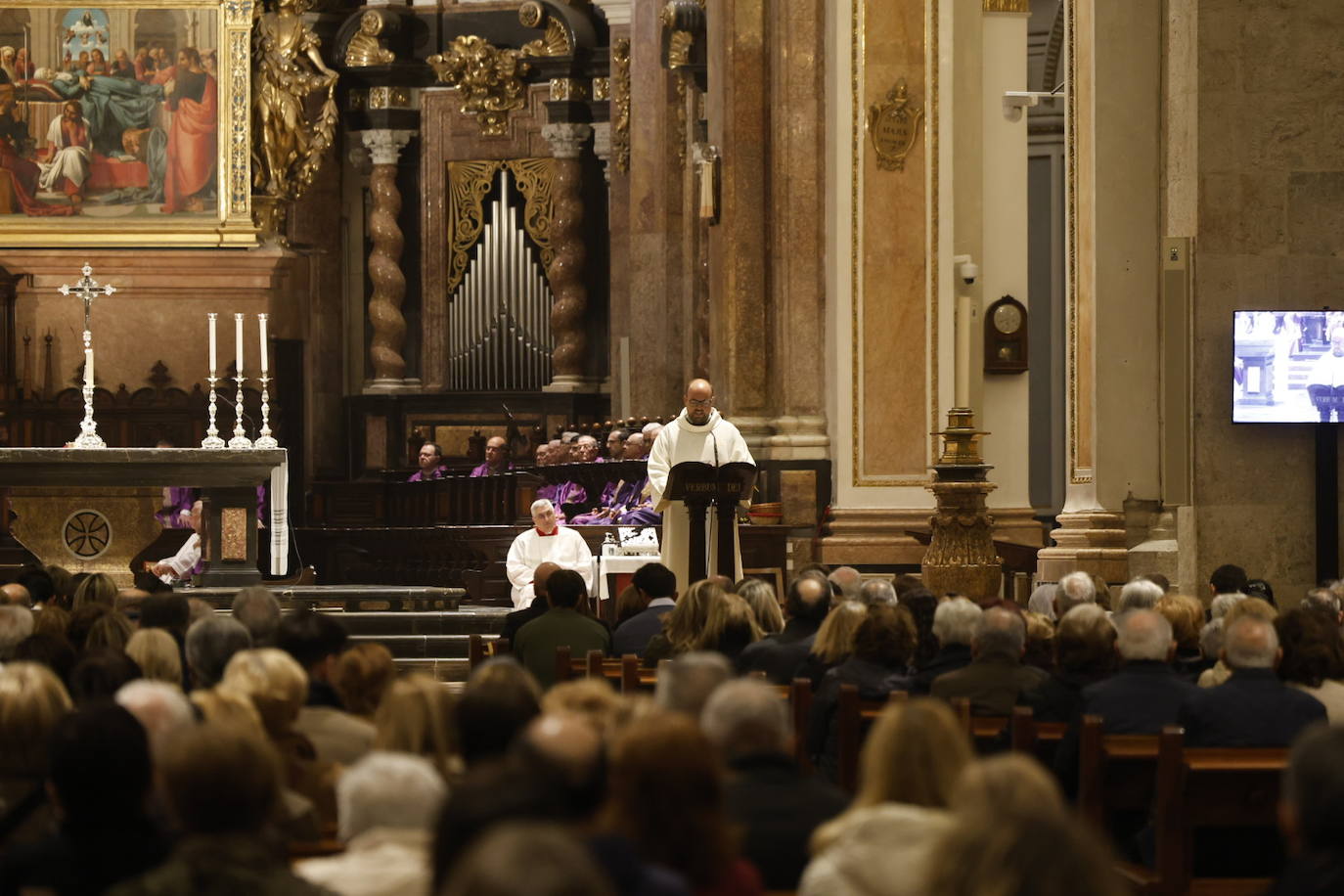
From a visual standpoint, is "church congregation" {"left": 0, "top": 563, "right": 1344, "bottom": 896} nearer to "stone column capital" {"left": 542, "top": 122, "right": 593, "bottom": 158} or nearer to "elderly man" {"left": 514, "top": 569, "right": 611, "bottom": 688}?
"elderly man" {"left": 514, "top": 569, "right": 611, "bottom": 688}

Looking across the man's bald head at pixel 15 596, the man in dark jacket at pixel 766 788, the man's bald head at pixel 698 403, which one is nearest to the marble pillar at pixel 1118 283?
the man's bald head at pixel 698 403

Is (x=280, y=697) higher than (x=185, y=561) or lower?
higher

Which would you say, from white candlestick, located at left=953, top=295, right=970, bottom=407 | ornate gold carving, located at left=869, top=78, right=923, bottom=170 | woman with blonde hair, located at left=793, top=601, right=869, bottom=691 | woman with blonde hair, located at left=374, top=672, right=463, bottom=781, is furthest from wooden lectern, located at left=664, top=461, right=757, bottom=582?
woman with blonde hair, located at left=374, top=672, right=463, bottom=781

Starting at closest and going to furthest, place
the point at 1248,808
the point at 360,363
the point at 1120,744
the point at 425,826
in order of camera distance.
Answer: the point at 425,826
the point at 1248,808
the point at 1120,744
the point at 360,363

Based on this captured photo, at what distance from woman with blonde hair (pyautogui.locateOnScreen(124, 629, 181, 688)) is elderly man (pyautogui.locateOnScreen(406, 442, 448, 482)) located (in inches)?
591

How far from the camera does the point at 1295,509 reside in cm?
1186

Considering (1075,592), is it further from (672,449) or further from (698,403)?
(672,449)

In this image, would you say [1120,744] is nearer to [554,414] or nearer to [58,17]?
[554,414]

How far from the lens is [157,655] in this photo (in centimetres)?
672

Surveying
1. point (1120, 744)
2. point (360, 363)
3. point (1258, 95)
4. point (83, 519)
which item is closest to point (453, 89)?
point (360, 363)

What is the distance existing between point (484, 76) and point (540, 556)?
11.0m

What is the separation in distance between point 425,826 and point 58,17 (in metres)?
20.5

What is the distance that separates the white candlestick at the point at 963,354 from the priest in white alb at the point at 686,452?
2309 millimetres

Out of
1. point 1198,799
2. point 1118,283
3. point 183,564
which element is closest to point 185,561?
point 183,564
